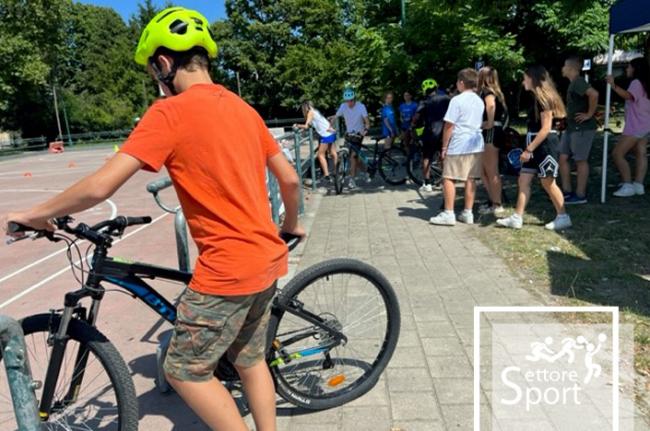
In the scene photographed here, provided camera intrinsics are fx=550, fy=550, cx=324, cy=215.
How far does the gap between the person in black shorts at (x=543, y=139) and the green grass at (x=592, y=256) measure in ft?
1.31

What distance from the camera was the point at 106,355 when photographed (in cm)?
226

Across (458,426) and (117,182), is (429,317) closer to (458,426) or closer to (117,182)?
(458,426)

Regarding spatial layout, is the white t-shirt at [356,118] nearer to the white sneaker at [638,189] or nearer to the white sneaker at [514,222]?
the white sneaker at [514,222]

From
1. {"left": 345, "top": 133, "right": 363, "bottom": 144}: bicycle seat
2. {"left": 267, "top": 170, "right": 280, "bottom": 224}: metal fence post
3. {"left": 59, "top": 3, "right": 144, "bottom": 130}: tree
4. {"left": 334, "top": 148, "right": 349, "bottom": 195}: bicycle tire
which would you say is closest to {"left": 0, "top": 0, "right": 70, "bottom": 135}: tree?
{"left": 59, "top": 3, "right": 144, "bottom": 130}: tree

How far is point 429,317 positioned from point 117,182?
2.89 m

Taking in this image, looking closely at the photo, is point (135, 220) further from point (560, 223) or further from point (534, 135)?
point (560, 223)

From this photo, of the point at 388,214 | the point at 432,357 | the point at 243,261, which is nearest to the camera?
the point at 243,261

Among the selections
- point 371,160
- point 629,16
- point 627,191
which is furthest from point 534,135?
point 371,160

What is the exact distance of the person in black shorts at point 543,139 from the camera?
19.7ft

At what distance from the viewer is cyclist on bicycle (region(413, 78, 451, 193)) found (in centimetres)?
871

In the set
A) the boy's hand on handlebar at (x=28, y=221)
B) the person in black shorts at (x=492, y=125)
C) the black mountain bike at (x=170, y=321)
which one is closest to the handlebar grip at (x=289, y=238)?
the black mountain bike at (x=170, y=321)

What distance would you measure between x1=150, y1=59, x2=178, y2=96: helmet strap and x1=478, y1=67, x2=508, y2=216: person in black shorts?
18.2 feet

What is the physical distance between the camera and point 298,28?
48.8 m

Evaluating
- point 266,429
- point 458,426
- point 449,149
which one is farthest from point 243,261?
point 449,149
